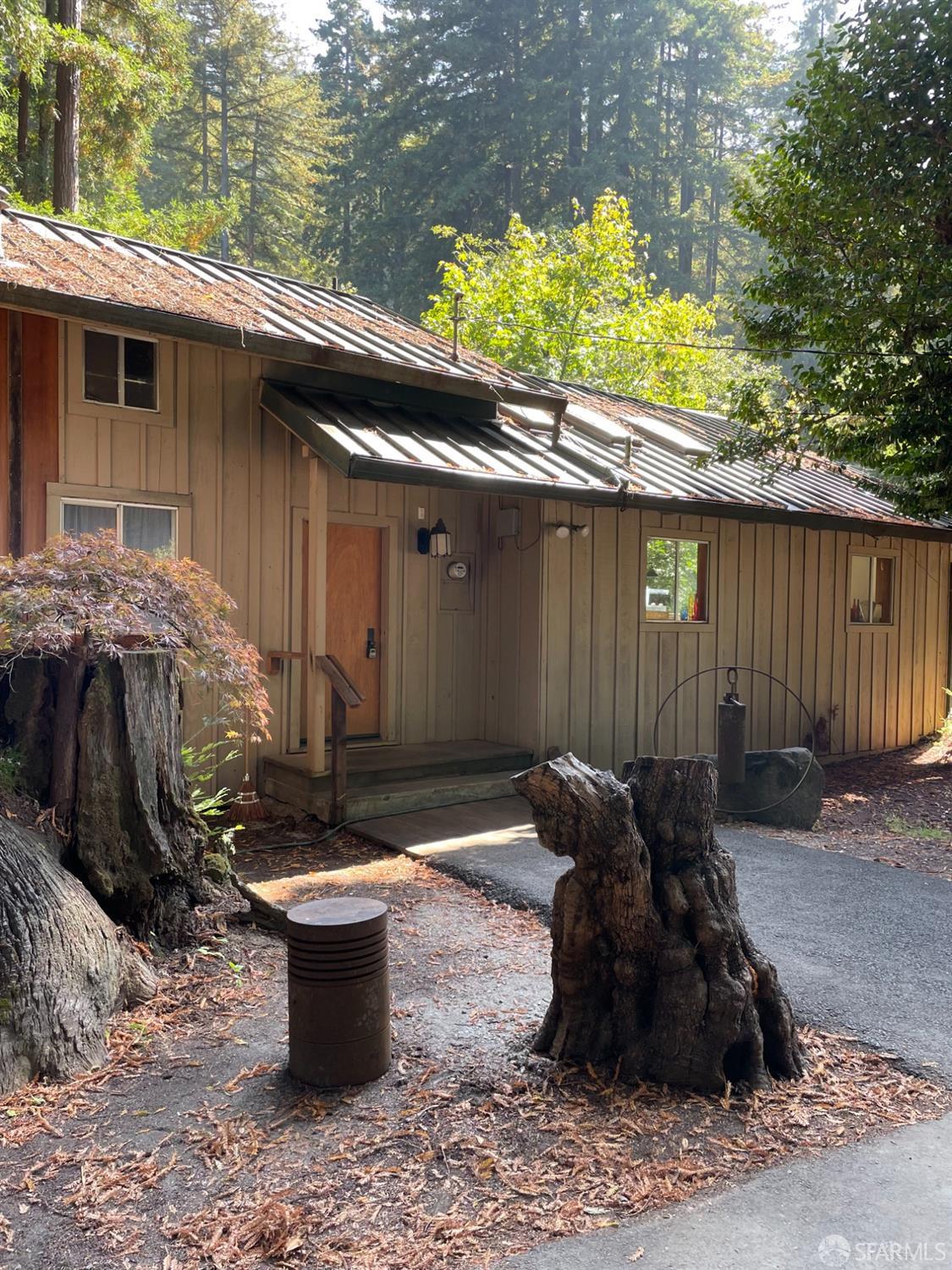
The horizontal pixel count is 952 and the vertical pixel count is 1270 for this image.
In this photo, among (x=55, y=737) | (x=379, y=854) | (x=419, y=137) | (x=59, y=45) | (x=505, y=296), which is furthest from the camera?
(x=419, y=137)

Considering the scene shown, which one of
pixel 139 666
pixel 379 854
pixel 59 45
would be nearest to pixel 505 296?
pixel 59 45

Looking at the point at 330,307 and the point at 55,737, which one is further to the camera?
the point at 330,307

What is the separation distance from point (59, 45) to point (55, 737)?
12753mm

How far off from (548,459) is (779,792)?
3.51 meters

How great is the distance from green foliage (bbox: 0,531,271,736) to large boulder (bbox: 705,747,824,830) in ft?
15.8

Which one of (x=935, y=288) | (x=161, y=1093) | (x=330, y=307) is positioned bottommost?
(x=161, y=1093)

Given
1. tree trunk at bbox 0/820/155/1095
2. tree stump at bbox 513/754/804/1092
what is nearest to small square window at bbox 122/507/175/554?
tree trunk at bbox 0/820/155/1095

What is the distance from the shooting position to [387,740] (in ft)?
29.7

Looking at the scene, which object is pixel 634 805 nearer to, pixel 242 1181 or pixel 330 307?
pixel 242 1181

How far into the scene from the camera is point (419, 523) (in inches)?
363

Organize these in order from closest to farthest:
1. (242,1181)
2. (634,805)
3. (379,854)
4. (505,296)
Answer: (242,1181), (634,805), (379,854), (505,296)

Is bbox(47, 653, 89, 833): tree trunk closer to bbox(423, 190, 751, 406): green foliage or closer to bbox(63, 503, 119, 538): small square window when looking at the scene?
bbox(63, 503, 119, 538): small square window

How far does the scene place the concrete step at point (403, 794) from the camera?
7355 mm

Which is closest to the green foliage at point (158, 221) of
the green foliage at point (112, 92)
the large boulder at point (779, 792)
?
the green foliage at point (112, 92)
